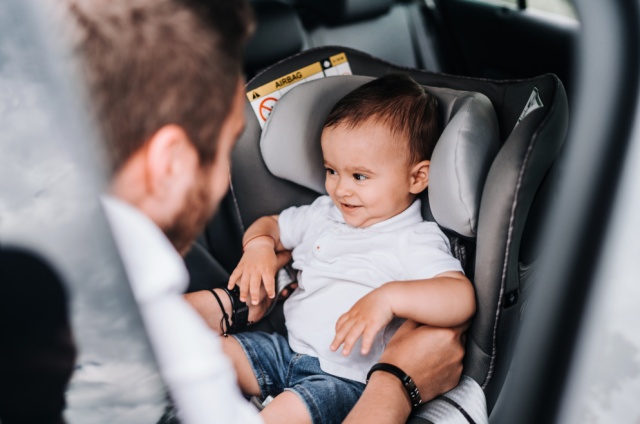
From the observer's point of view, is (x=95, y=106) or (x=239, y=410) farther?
(x=239, y=410)

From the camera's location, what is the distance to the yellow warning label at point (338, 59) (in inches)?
58.9

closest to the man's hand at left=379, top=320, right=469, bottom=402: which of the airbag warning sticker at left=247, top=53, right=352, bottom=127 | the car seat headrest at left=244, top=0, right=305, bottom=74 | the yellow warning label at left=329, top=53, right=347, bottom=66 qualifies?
the airbag warning sticker at left=247, top=53, right=352, bottom=127

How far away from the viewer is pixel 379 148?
1.17m

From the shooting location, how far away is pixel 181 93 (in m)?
0.51

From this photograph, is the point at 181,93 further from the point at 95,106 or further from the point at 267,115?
the point at 267,115

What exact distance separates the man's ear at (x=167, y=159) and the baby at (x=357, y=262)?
1.86ft

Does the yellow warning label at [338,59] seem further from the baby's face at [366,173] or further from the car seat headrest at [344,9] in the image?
the car seat headrest at [344,9]

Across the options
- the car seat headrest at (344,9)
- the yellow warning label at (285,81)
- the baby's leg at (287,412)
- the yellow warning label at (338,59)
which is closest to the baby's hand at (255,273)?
the baby's leg at (287,412)

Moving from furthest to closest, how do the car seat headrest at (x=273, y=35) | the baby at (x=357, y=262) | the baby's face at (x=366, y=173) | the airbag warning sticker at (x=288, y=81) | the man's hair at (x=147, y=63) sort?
the car seat headrest at (x=273, y=35)
the airbag warning sticker at (x=288, y=81)
the baby's face at (x=366, y=173)
the baby at (x=357, y=262)
the man's hair at (x=147, y=63)

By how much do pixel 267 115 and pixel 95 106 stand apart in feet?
3.09

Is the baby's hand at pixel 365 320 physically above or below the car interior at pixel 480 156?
below

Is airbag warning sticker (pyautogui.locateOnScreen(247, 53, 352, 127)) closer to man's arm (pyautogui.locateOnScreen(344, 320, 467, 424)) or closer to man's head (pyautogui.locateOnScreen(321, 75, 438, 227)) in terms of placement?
man's head (pyautogui.locateOnScreen(321, 75, 438, 227))

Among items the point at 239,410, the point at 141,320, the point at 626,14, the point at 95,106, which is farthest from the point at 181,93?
the point at 626,14

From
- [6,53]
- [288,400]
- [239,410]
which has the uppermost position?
[6,53]
